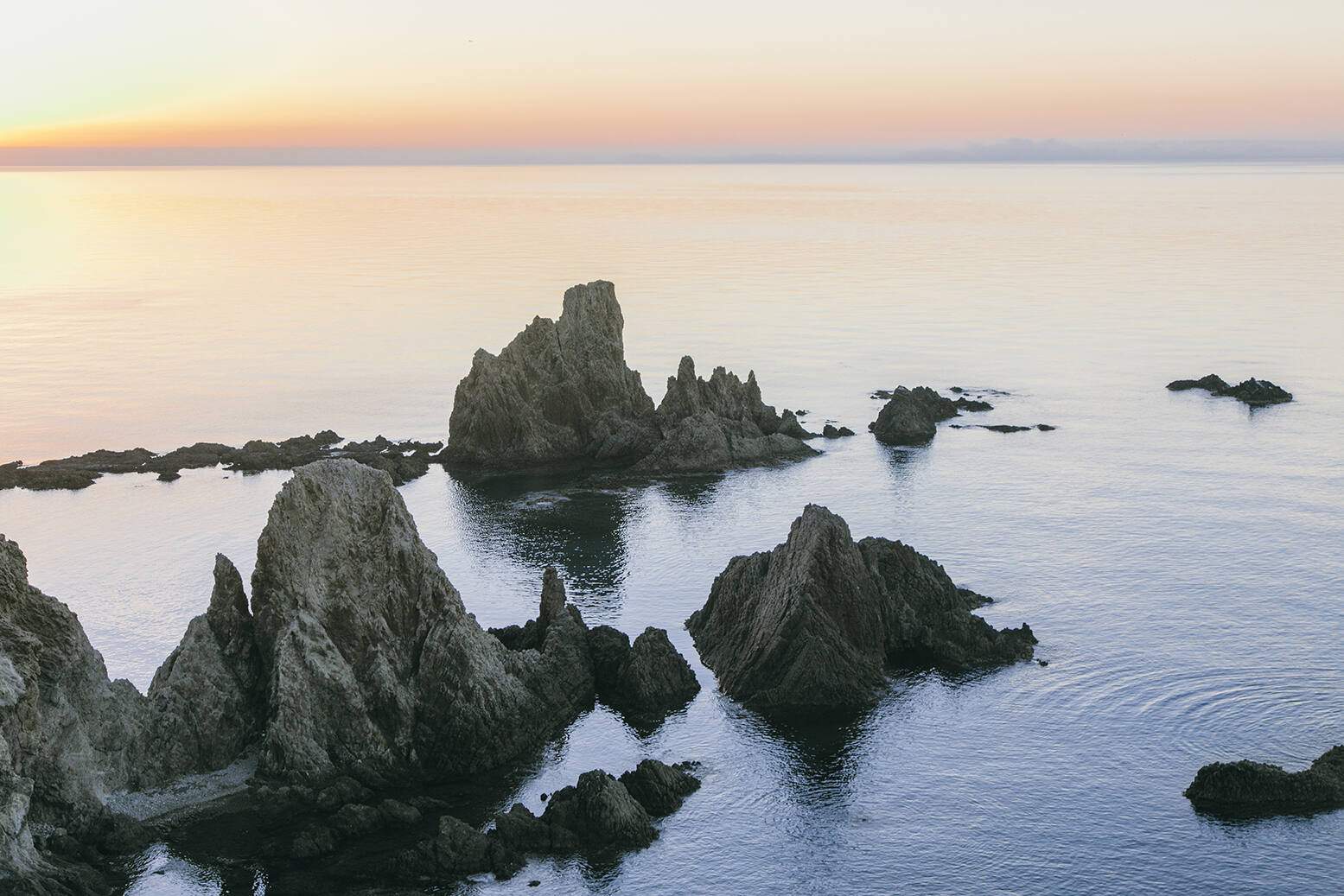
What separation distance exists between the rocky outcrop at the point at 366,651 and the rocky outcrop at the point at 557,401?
58.9 metres

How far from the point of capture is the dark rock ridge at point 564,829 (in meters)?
55.9

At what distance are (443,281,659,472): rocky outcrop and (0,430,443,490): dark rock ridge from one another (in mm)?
5787

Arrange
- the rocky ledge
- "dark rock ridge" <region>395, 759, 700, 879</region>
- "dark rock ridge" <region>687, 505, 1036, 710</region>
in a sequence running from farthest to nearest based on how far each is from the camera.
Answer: "dark rock ridge" <region>687, 505, 1036, 710</region>, the rocky ledge, "dark rock ridge" <region>395, 759, 700, 879</region>

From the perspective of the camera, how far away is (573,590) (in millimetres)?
92375

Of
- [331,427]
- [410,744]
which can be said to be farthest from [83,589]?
[331,427]

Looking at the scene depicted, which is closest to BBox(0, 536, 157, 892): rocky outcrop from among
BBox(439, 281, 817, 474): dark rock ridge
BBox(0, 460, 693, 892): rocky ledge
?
BBox(0, 460, 693, 892): rocky ledge

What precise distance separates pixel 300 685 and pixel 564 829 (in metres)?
14.6

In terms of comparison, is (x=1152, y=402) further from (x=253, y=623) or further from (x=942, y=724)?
(x=253, y=623)

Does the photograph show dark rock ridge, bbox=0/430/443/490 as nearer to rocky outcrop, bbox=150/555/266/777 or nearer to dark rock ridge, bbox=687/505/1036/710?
dark rock ridge, bbox=687/505/1036/710

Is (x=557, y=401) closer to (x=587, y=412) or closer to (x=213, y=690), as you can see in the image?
(x=587, y=412)

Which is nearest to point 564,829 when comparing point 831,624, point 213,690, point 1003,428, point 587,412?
point 213,690

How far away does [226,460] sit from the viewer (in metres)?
129

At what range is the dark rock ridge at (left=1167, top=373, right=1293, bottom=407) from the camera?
502 feet

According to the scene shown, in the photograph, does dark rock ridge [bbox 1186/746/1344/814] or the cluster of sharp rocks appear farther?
Result: dark rock ridge [bbox 1186/746/1344/814]
